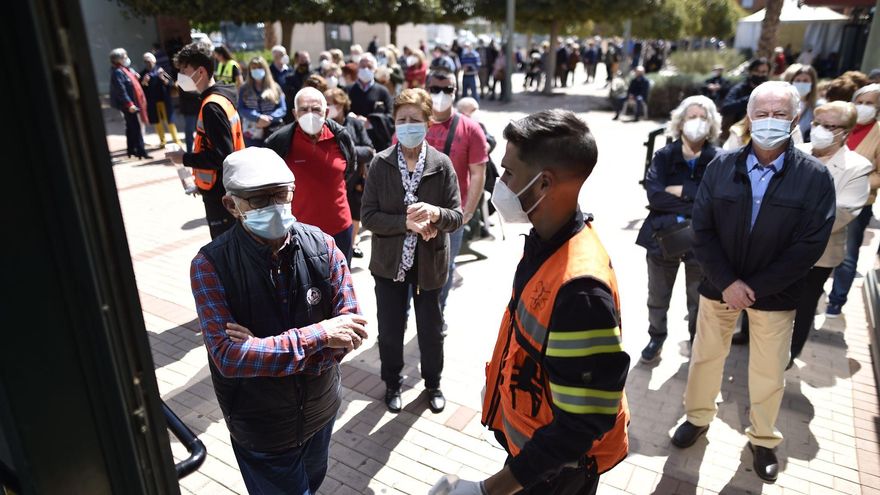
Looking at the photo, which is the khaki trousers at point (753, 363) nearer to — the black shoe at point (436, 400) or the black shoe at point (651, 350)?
the black shoe at point (651, 350)

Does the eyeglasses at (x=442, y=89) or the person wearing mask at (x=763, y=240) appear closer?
the person wearing mask at (x=763, y=240)

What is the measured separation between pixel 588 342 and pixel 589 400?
6.8 inches

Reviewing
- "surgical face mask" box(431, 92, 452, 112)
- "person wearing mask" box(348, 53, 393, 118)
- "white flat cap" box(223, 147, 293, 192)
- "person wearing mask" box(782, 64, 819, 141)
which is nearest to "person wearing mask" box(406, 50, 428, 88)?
"person wearing mask" box(348, 53, 393, 118)

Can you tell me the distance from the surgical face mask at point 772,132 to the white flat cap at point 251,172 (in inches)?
98.6

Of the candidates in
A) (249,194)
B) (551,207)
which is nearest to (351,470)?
(249,194)

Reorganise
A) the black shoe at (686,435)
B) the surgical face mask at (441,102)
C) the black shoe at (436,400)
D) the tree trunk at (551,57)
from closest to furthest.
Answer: the black shoe at (686,435) < the black shoe at (436,400) < the surgical face mask at (441,102) < the tree trunk at (551,57)

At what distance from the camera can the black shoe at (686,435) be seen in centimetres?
365

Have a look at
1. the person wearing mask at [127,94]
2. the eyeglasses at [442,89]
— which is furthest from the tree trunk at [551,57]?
the eyeglasses at [442,89]

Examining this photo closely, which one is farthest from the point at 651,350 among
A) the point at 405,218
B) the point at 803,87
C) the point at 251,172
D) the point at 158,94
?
the point at 158,94

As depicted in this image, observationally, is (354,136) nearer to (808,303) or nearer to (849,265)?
(808,303)

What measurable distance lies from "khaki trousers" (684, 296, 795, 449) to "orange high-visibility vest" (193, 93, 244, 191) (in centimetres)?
342

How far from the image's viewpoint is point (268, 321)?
230cm

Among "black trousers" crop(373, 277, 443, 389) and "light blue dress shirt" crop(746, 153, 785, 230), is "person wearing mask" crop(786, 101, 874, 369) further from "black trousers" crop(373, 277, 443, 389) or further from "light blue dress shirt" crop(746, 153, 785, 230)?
"black trousers" crop(373, 277, 443, 389)

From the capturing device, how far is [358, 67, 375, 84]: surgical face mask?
7.70 m
